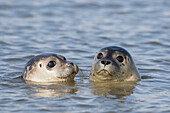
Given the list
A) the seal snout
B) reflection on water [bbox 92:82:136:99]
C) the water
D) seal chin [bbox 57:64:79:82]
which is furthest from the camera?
seal chin [bbox 57:64:79:82]

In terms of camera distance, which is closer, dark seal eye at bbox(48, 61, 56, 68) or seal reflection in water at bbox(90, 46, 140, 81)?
seal reflection in water at bbox(90, 46, 140, 81)

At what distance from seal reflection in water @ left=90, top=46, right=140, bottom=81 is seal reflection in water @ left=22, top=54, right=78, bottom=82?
0.45 metres

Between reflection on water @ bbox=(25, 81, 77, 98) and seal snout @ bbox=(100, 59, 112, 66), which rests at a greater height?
seal snout @ bbox=(100, 59, 112, 66)

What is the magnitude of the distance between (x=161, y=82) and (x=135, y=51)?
3.20 meters

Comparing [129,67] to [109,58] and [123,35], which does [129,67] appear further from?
[123,35]

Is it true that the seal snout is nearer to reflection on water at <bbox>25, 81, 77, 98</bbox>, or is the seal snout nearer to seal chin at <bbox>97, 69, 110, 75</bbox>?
seal chin at <bbox>97, 69, 110, 75</bbox>

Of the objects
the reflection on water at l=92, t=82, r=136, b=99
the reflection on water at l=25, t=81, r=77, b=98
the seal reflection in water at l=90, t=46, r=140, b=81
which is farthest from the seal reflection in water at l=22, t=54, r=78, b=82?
the reflection on water at l=92, t=82, r=136, b=99

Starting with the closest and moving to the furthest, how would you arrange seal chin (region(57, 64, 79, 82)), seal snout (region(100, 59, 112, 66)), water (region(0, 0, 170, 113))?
1. water (region(0, 0, 170, 113))
2. seal snout (region(100, 59, 112, 66))
3. seal chin (region(57, 64, 79, 82))

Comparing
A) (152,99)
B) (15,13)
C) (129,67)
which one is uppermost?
(15,13)

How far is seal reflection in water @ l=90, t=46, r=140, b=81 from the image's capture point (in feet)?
27.7

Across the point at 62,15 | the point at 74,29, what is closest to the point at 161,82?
the point at 74,29

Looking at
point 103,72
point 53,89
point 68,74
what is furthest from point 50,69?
point 103,72

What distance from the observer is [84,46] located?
12.5 m

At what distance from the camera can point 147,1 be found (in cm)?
2080
